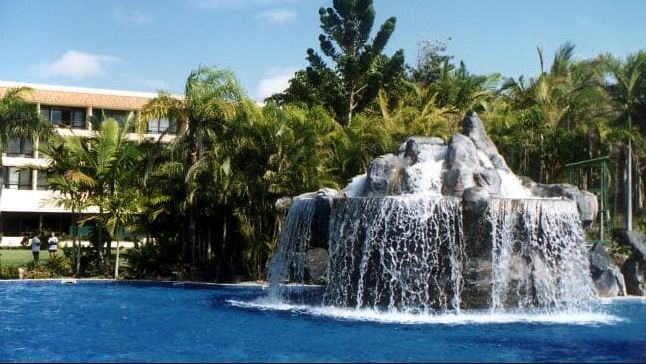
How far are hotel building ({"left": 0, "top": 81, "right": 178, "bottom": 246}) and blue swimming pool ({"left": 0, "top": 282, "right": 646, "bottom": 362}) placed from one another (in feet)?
92.9

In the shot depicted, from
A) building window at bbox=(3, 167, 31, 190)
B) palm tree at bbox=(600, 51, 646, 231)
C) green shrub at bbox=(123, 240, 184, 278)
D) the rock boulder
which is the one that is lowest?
green shrub at bbox=(123, 240, 184, 278)

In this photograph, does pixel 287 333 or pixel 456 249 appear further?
pixel 456 249

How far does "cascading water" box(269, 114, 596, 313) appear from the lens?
13312 mm

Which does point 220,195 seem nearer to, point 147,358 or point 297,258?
point 297,258

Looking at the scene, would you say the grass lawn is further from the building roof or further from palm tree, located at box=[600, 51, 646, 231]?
palm tree, located at box=[600, 51, 646, 231]

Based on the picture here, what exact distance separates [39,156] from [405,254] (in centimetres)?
3339

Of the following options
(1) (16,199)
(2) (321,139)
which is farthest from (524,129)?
(1) (16,199)

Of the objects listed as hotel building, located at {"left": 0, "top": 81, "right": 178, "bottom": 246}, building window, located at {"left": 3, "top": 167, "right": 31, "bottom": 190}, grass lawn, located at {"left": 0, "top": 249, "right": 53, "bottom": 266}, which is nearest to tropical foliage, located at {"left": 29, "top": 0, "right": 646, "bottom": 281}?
grass lawn, located at {"left": 0, "top": 249, "right": 53, "bottom": 266}

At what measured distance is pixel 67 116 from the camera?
4466 cm

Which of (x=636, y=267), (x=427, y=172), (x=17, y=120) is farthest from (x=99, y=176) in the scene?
(x=636, y=267)

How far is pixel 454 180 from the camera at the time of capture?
47.9 ft

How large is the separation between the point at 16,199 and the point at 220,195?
2626 centimetres

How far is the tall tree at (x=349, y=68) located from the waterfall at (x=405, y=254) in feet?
59.6

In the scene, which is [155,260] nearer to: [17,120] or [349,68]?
[17,120]
